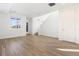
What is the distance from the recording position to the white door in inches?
312

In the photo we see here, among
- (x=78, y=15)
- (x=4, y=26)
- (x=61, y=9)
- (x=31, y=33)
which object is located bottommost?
(x=31, y=33)

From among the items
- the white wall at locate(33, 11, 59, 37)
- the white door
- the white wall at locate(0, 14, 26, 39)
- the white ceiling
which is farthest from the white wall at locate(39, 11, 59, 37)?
the white wall at locate(0, 14, 26, 39)

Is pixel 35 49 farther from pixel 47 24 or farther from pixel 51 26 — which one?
pixel 47 24

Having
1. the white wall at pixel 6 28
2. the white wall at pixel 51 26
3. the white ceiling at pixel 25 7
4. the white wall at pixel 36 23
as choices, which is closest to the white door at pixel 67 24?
the white ceiling at pixel 25 7

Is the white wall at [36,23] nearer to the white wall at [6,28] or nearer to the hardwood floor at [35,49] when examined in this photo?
the white wall at [6,28]

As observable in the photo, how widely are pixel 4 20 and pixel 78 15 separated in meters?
5.99

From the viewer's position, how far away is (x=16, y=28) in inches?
432

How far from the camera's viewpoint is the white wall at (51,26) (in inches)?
434

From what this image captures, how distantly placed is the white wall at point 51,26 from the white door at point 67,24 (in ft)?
6.40

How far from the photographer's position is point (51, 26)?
1201 cm

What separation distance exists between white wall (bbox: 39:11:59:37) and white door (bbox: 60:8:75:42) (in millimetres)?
1952

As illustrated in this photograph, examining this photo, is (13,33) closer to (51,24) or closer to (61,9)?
(51,24)

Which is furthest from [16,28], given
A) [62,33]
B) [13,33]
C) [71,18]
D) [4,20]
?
[71,18]

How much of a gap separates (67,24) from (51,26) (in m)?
3.73
